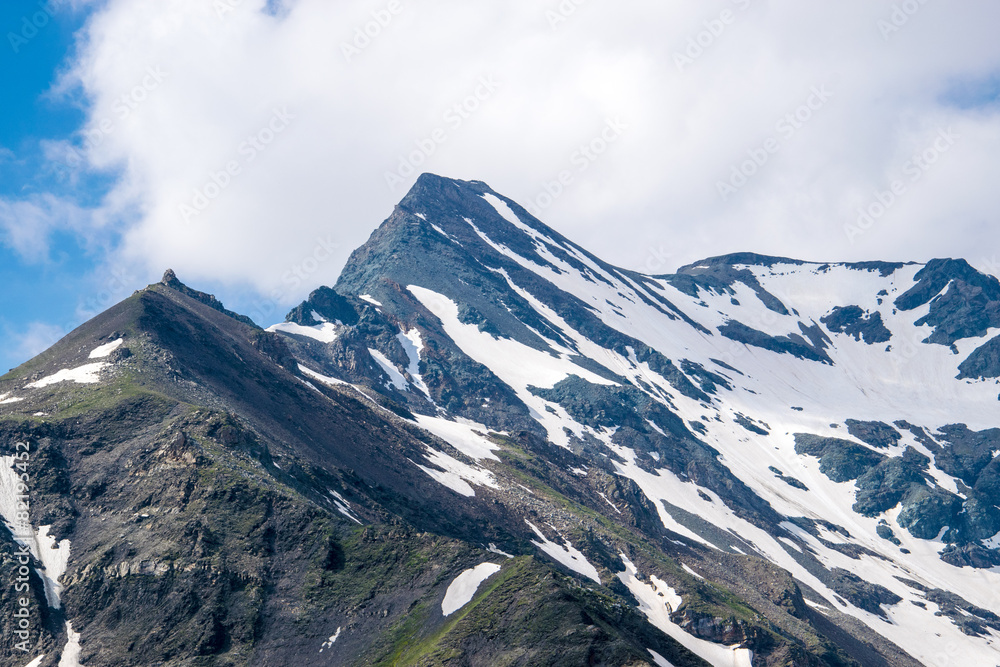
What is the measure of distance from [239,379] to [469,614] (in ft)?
180

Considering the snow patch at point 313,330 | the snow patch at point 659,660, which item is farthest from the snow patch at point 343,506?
the snow patch at point 313,330

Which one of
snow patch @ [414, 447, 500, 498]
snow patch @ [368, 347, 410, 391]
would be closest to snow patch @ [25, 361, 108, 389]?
snow patch @ [414, 447, 500, 498]

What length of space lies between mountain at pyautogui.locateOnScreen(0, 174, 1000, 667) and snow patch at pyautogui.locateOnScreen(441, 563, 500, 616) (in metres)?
0.23

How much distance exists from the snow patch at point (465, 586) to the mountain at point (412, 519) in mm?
226

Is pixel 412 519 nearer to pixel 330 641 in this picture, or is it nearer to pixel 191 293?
pixel 330 641

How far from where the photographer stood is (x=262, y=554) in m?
56.7

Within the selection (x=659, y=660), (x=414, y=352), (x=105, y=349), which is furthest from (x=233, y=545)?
(x=414, y=352)

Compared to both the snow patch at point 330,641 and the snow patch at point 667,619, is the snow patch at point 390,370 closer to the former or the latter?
the snow patch at point 667,619

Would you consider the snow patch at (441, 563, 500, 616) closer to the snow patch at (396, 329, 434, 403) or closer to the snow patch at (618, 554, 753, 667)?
the snow patch at (618, 554, 753, 667)

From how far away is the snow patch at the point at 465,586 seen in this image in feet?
162

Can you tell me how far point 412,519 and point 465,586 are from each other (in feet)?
102

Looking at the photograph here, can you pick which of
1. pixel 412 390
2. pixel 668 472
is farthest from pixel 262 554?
pixel 668 472

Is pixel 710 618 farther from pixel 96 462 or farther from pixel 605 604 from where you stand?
pixel 96 462

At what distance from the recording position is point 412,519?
81062mm
